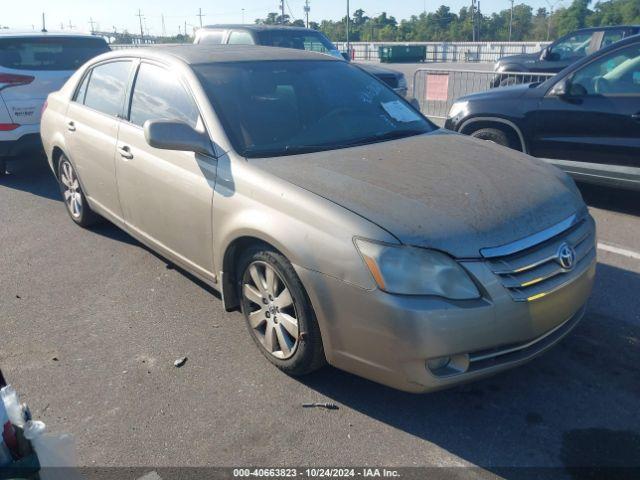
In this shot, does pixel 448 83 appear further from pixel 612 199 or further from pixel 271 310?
pixel 271 310

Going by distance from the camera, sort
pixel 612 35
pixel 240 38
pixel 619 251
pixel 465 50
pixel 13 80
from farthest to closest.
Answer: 1. pixel 465 50
2. pixel 612 35
3. pixel 240 38
4. pixel 13 80
5. pixel 619 251

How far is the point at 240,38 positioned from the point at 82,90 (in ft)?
20.3

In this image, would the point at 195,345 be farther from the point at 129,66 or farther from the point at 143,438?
the point at 129,66

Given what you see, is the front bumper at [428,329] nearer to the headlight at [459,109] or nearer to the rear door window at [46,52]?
the headlight at [459,109]

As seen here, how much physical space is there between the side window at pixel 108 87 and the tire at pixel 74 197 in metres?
0.75

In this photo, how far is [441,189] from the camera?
307cm

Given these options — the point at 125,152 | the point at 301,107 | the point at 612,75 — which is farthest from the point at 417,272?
the point at 612,75

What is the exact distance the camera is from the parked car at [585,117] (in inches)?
216

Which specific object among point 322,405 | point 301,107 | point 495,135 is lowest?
point 322,405

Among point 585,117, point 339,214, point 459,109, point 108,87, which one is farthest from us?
point 459,109

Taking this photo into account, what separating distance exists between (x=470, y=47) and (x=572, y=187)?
4612cm

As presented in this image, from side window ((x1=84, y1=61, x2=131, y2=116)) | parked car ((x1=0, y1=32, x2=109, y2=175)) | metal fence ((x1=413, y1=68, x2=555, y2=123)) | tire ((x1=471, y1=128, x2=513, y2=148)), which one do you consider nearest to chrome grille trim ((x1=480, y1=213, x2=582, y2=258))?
side window ((x1=84, y1=61, x2=131, y2=116))

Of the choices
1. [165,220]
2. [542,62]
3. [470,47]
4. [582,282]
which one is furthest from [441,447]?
[470,47]

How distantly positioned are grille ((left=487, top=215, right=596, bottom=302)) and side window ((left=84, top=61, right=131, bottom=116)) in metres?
3.20
